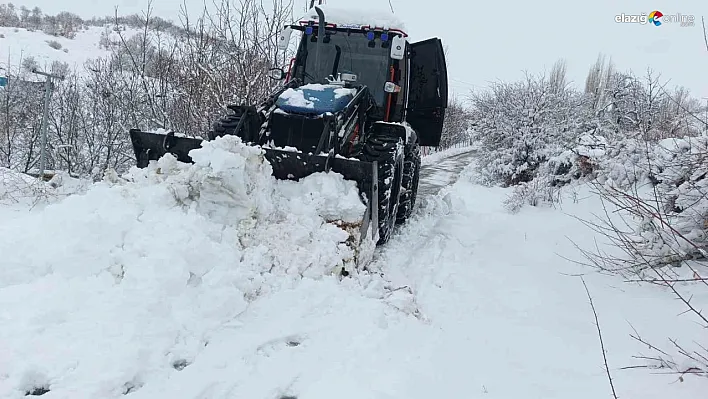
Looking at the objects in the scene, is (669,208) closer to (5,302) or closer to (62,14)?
(5,302)

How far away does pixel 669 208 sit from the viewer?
4.98 meters

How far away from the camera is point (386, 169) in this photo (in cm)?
512

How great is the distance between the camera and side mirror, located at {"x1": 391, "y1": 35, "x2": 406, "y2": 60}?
6.14 meters

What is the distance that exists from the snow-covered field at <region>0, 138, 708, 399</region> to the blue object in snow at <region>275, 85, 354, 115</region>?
40.3 inches

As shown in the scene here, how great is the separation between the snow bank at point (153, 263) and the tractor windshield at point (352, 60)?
245 centimetres

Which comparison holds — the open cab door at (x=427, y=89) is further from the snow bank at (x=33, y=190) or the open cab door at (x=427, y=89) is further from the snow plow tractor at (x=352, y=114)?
the snow bank at (x=33, y=190)

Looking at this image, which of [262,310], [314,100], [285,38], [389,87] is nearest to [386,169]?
[314,100]

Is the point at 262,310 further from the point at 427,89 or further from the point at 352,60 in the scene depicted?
the point at 427,89

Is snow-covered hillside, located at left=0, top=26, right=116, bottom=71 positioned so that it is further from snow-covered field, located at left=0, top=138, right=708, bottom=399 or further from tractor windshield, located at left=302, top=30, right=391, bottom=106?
snow-covered field, located at left=0, top=138, right=708, bottom=399

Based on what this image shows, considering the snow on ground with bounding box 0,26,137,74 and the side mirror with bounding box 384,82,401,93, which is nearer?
the side mirror with bounding box 384,82,401,93

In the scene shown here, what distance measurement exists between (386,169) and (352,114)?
0.76 meters

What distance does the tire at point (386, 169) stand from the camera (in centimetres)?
506

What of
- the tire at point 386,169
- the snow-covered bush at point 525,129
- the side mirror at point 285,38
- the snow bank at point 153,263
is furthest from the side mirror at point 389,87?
the snow-covered bush at point 525,129

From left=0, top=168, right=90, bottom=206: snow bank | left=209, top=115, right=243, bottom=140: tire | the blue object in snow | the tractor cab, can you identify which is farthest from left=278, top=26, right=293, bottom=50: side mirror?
left=0, top=168, right=90, bottom=206: snow bank
